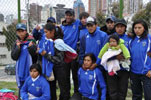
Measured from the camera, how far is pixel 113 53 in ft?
11.2

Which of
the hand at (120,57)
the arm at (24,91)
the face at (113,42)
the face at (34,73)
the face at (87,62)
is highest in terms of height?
the face at (113,42)

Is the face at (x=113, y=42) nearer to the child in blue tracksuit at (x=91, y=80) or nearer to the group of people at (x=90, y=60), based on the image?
the group of people at (x=90, y=60)

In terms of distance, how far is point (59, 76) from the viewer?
3770mm

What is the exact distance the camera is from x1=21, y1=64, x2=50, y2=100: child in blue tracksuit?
12.2 ft

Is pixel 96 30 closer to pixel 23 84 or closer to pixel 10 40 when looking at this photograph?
pixel 23 84

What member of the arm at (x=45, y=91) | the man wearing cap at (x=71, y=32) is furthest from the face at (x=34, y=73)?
the man wearing cap at (x=71, y=32)

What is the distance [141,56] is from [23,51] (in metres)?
2.06

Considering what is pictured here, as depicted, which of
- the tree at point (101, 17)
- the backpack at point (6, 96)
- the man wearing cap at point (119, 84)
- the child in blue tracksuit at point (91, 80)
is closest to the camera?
the man wearing cap at point (119, 84)

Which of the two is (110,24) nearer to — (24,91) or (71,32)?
(71,32)

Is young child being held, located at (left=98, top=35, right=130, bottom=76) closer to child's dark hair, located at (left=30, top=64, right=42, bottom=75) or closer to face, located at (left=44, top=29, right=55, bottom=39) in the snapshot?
face, located at (left=44, top=29, right=55, bottom=39)

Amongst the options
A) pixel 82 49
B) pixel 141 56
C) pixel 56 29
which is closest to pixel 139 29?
pixel 141 56

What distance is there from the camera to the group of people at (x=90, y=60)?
347 centimetres

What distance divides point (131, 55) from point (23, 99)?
6.65 feet

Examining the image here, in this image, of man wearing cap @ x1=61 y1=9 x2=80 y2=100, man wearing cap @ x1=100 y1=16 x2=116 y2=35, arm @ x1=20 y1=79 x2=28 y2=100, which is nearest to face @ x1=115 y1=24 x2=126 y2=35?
man wearing cap @ x1=100 y1=16 x2=116 y2=35
